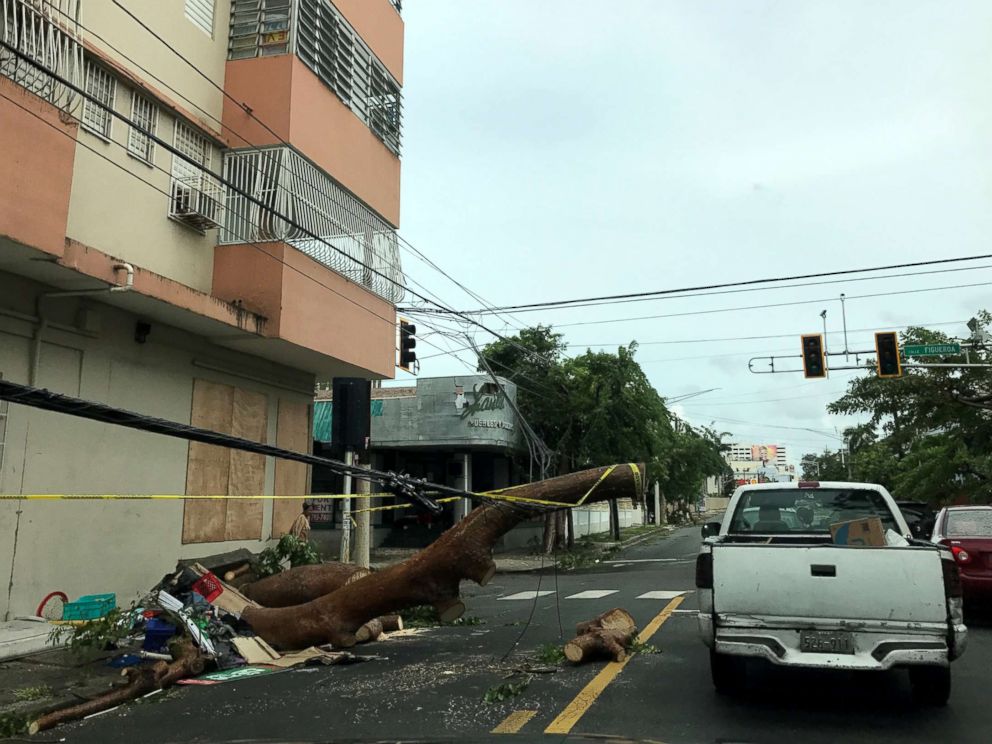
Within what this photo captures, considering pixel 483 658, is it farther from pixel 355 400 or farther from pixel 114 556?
pixel 114 556

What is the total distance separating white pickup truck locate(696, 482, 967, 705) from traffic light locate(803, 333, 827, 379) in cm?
1554

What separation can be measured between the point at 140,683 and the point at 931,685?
6349mm

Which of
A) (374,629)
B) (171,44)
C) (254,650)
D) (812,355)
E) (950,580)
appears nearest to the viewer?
(950,580)

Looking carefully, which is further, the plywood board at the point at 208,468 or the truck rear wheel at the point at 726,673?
the plywood board at the point at 208,468

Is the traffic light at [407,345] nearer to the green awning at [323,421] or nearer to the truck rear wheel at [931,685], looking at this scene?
the green awning at [323,421]

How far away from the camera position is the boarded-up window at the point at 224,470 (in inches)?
482

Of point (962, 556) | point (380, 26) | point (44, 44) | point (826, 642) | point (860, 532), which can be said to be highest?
point (380, 26)

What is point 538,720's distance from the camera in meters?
5.48

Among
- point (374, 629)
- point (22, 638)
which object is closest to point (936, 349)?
point (374, 629)

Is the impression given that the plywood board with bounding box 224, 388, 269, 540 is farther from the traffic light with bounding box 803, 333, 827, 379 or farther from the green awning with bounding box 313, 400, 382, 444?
the traffic light with bounding box 803, 333, 827, 379

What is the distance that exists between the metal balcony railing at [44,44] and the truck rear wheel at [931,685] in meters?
9.57

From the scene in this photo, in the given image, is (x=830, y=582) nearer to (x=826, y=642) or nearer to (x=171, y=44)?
(x=826, y=642)

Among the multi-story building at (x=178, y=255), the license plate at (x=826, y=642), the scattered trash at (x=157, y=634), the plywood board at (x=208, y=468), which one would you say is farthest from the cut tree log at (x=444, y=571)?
the plywood board at (x=208, y=468)

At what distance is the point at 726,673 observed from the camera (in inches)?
237
